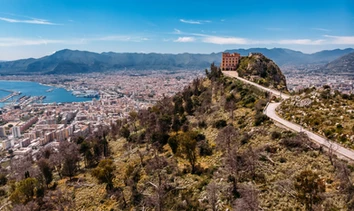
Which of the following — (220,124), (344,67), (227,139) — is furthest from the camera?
(344,67)

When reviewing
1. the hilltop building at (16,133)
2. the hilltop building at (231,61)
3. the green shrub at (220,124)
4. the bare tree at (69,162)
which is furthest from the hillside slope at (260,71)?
the hilltop building at (16,133)

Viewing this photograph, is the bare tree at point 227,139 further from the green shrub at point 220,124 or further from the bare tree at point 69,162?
the bare tree at point 69,162

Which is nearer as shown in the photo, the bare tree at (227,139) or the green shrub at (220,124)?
the bare tree at (227,139)

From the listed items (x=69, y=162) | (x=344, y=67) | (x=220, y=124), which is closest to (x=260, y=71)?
(x=220, y=124)

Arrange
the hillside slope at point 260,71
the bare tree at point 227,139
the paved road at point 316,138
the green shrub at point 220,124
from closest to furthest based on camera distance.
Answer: the paved road at point 316,138 → the bare tree at point 227,139 → the green shrub at point 220,124 → the hillside slope at point 260,71

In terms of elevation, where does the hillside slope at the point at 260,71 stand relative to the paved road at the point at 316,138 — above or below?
above

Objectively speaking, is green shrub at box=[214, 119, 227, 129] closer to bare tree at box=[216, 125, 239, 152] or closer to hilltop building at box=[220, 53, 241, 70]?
bare tree at box=[216, 125, 239, 152]

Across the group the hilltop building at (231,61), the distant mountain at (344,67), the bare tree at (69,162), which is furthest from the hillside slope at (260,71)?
the distant mountain at (344,67)

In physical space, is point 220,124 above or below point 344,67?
below

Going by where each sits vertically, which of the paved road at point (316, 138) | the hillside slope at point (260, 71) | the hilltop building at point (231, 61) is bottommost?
the paved road at point (316, 138)

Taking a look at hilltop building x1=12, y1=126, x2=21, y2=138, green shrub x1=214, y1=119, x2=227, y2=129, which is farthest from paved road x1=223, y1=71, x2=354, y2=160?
hilltop building x1=12, y1=126, x2=21, y2=138

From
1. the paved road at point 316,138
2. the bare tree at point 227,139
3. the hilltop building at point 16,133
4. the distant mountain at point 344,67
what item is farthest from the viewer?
the distant mountain at point 344,67

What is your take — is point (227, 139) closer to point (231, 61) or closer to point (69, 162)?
point (69, 162)
